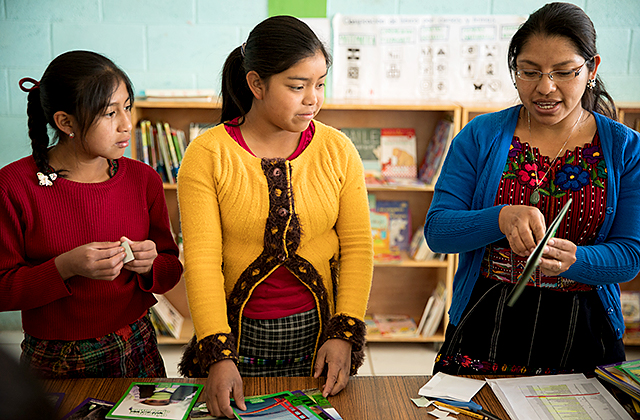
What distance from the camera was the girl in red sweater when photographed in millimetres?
1200

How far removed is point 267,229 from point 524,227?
546 millimetres

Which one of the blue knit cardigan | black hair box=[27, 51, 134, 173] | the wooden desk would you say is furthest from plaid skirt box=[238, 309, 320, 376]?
black hair box=[27, 51, 134, 173]

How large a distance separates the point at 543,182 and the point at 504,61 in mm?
2094

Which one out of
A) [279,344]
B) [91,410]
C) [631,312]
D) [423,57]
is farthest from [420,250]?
[91,410]

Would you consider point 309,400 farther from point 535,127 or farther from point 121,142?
point 535,127

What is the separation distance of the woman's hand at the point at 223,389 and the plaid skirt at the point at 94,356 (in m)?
0.31

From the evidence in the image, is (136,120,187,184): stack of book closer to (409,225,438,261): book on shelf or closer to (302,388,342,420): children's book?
(409,225,438,261): book on shelf

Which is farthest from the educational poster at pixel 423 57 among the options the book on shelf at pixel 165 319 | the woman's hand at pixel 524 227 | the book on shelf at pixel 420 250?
the woman's hand at pixel 524 227

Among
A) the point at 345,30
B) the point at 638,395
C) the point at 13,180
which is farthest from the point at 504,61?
the point at 13,180

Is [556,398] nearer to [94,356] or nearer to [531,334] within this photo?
[531,334]

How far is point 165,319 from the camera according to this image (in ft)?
10.1

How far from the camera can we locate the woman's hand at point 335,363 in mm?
1133

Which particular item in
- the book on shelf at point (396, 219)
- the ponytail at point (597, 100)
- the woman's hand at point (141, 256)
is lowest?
the book on shelf at point (396, 219)

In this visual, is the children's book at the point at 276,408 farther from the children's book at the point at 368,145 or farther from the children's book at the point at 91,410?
the children's book at the point at 368,145
